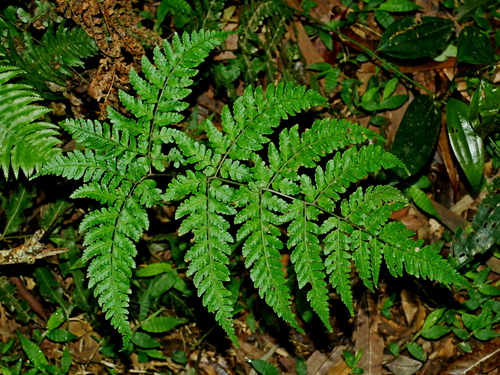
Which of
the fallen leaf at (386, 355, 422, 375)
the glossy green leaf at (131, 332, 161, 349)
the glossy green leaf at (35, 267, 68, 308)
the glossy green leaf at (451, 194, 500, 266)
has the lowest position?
the fallen leaf at (386, 355, 422, 375)

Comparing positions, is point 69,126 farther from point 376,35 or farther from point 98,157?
point 376,35

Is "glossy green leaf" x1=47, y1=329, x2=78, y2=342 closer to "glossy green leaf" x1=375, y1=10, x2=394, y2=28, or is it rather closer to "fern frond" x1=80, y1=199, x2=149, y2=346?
"fern frond" x1=80, y1=199, x2=149, y2=346

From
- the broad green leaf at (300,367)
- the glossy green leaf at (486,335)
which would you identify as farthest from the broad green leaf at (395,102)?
the broad green leaf at (300,367)

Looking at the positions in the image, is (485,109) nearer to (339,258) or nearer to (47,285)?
(339,258)

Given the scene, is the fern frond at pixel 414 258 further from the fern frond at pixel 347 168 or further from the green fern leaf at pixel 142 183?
the green fern leaf at pixel 142 183

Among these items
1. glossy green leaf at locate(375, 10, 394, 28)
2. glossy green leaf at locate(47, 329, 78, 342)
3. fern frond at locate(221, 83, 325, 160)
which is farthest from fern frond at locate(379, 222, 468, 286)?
glossy green leaf at locate(47, 329, 78, 342)

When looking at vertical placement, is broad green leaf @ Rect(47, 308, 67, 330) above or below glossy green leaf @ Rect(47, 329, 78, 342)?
above
